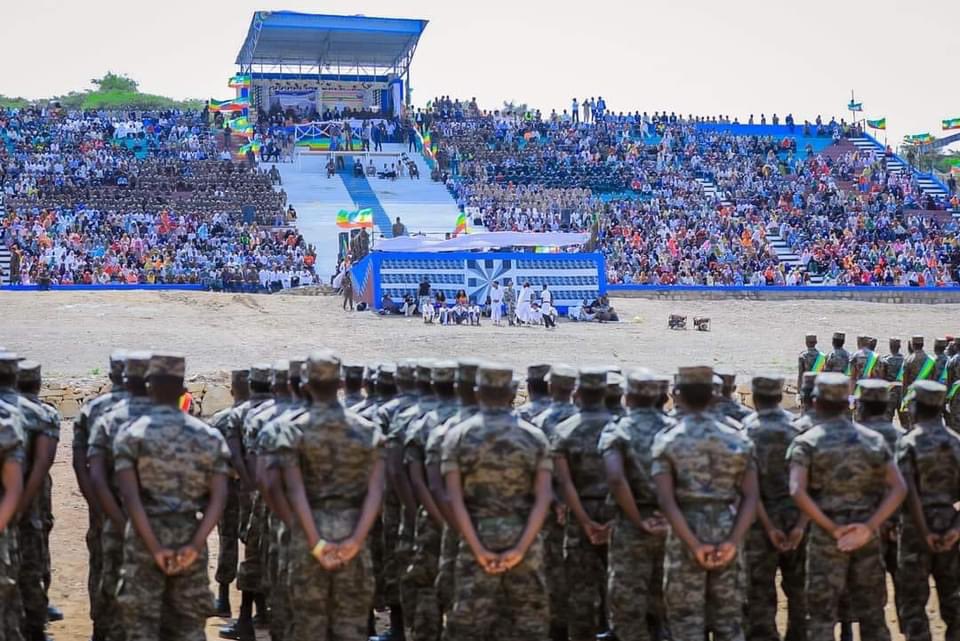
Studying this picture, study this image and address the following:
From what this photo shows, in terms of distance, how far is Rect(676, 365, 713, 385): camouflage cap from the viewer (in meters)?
6.09

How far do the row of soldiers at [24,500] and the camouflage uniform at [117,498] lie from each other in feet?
1.16

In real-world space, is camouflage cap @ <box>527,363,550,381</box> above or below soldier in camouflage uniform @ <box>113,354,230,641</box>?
above

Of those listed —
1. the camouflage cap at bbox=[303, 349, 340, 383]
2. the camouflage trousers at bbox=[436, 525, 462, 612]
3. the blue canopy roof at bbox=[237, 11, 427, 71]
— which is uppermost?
the blue canopy roof at bbox=[237, 11, 427, 71]

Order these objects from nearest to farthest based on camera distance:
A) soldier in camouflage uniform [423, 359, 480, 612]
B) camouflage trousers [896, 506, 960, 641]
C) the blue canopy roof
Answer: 1. soldier in camouflage uniform [423, 359, 480, 612]
2. camouflage trousers [896, 506, 960, 641]
3. the blue canopy roof

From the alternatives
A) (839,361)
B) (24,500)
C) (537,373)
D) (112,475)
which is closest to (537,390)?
(537,373)

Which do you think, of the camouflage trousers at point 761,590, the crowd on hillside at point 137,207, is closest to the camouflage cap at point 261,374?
the camouflage trousers at point 761,590

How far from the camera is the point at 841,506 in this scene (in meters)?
6.22

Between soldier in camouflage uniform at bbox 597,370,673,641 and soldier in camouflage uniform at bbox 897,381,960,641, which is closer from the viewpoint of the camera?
soldier in camouflage uniform at bbox 597,370,673,641

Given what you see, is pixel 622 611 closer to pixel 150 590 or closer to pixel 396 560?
pixel 396 560

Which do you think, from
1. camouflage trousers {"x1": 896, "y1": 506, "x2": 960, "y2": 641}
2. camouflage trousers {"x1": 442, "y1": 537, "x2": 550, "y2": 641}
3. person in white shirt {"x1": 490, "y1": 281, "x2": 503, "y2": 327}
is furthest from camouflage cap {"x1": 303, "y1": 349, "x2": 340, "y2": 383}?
person in white shirt {"x1": 490, "y1": 281, "x2": 503, "y2": 327}

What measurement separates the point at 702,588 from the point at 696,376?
3.23 ft

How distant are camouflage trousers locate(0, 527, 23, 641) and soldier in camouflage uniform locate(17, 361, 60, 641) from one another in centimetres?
50

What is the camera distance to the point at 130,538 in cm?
583

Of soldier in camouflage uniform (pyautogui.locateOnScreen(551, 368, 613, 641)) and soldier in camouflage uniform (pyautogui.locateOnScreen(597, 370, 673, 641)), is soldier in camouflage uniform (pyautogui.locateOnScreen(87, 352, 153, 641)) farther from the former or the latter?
soldier in camouflage uniform (pyautogui.locateOnScreen(597, 370, 673, 641))
